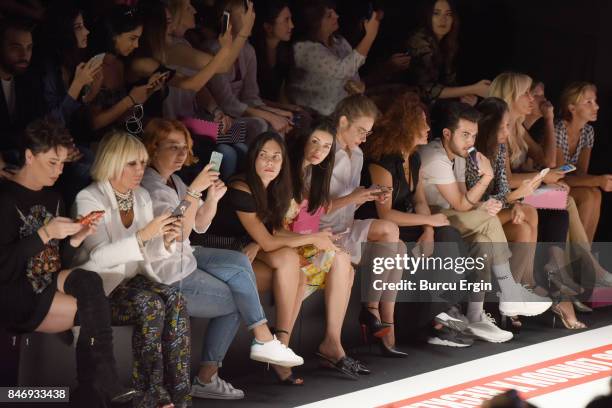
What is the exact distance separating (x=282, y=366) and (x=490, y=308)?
1.80 m

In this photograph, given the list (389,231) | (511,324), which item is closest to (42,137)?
(389,231)

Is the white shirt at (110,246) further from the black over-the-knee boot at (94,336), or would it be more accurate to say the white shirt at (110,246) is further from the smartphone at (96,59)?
the smartphone at (96,59)

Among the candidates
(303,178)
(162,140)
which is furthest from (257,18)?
(162,140)

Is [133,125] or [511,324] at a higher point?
[133,125]

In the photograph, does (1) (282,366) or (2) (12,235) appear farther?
(1) (282,366)

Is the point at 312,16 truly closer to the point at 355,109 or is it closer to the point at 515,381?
the point at 355,109

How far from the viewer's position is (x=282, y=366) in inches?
187

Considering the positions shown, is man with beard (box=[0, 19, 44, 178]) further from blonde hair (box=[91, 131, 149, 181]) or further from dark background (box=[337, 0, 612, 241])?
dark background (box=[337, 0, 612, 241])

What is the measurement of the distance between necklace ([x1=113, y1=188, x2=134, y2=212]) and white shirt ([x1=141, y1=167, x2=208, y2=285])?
0.51ft

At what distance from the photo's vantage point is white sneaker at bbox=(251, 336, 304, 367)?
4.58 meters

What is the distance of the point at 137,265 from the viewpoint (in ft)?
14.0

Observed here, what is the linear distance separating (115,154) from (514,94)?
2.89m

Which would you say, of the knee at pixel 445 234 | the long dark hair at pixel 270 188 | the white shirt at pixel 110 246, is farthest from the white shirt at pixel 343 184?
the white shirt at pixel 110 246

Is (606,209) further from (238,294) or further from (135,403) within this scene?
(135,403)
